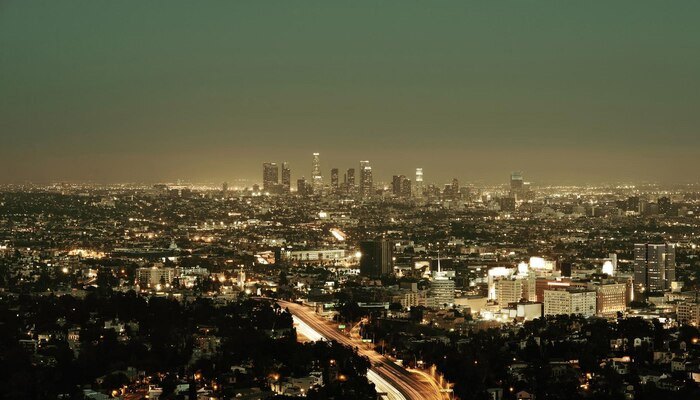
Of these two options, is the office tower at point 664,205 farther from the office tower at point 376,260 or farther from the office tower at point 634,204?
the office tower at point 376,260

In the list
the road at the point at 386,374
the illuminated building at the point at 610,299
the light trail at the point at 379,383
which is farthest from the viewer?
the illuminated building at the point at 610,299

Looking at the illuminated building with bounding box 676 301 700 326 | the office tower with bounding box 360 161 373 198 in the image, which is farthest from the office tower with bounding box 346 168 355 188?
the illuminated building with bounding box 676 301 700 326

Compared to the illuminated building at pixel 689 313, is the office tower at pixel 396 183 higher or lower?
higher

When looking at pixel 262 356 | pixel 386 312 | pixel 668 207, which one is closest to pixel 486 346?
pixel 262 356

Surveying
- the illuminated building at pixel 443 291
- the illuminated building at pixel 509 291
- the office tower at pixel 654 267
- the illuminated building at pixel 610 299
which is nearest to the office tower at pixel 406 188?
the office tower at pixel 654 267

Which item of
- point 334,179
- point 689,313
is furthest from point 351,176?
point 689,313
